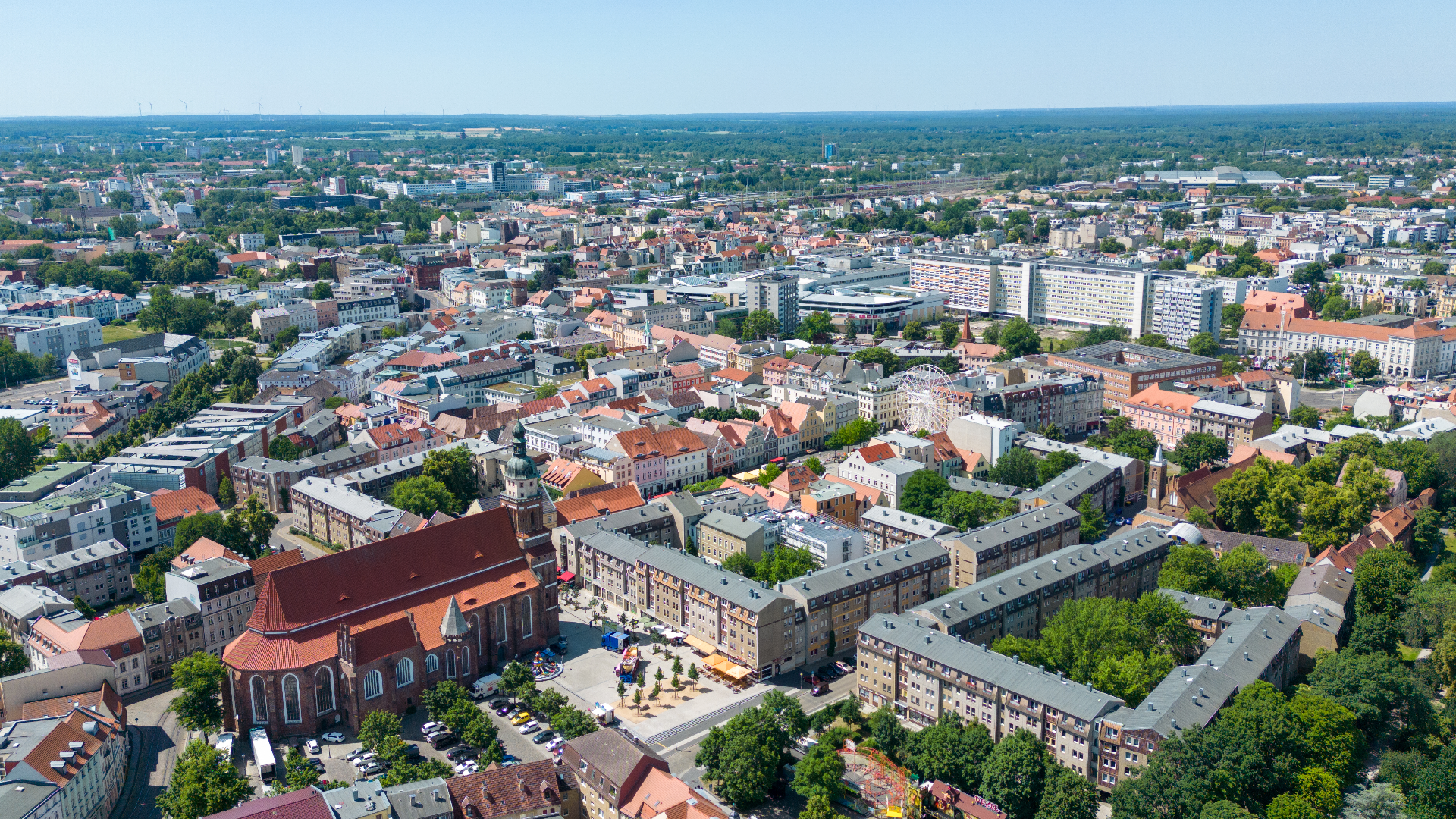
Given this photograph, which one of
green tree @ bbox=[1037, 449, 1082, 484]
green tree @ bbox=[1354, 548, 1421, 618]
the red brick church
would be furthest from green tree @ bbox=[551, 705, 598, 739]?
green tree @ bbox=[1037, 449, 1082, 484]

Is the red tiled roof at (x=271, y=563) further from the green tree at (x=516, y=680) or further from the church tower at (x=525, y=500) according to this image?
the green tree at (x=516, y=680)

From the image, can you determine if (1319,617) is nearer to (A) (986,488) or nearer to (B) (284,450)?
(A) (986,488)

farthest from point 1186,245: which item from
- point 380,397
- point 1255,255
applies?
point 380,397

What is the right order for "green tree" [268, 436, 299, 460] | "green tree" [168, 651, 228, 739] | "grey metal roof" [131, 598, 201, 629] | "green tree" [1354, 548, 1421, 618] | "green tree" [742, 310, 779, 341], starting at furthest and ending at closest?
1. "green tree" [742, 310, 779, 341]
2. "green tree" [268, 436, 299, 460]
3. "green tree" [1354, 548, 1421, 618]
4. "grey metal roof" [131, 598, 201, 629]
5. "green tree" [168, 651, 228, 739]

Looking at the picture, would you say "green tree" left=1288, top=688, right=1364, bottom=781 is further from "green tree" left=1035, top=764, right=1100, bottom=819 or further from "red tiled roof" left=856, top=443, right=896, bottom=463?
"red tiled roof" left=856, top=443, right=896, bottom=463

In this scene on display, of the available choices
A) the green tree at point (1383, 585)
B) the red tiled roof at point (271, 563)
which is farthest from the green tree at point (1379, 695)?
the red tiled roof at point (271, 563)

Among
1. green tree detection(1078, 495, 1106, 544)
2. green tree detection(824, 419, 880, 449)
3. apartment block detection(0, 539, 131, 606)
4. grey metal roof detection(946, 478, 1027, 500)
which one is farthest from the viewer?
green tree detection(824, 419, 880, 449)
